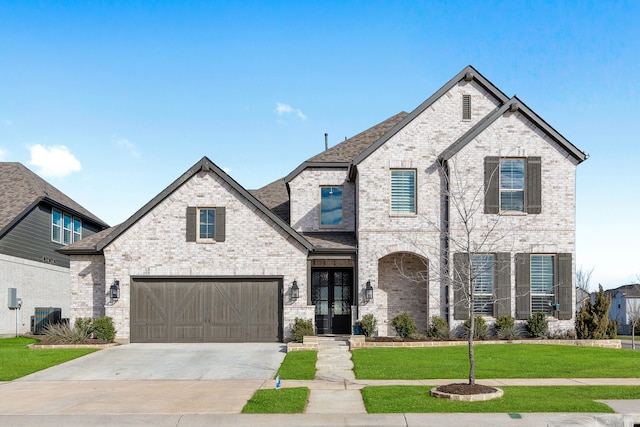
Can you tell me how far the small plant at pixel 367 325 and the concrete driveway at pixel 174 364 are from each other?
282cm

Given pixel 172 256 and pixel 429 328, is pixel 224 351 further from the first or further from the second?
pixel 429 328

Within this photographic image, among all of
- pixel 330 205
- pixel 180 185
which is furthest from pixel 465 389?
pixel 330 205

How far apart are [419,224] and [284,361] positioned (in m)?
7.95

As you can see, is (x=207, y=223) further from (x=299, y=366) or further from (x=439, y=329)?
(x=439, y=329)

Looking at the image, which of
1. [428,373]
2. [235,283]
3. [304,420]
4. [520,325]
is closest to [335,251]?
[235,283]

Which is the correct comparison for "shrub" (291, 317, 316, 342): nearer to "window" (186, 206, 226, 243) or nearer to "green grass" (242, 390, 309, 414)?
"window" (186, 206, 226, 243)

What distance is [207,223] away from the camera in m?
23.4

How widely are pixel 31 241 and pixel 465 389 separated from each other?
23787mm

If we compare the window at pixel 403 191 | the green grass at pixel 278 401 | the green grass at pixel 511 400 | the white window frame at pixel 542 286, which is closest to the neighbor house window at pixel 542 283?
the white window frame at pixel 542 286

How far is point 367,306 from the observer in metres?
23.1

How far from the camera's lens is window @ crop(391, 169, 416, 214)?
77.0 ft

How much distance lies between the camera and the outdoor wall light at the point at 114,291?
22766 mm

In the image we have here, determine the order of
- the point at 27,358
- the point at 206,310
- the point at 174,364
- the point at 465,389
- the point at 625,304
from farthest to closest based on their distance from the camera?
the point at 625,304 < the point at 206,310 < the point at 27,358 < the point at 174,364 < the point at 465,389

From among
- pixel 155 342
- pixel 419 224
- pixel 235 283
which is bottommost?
pixel 155 342
